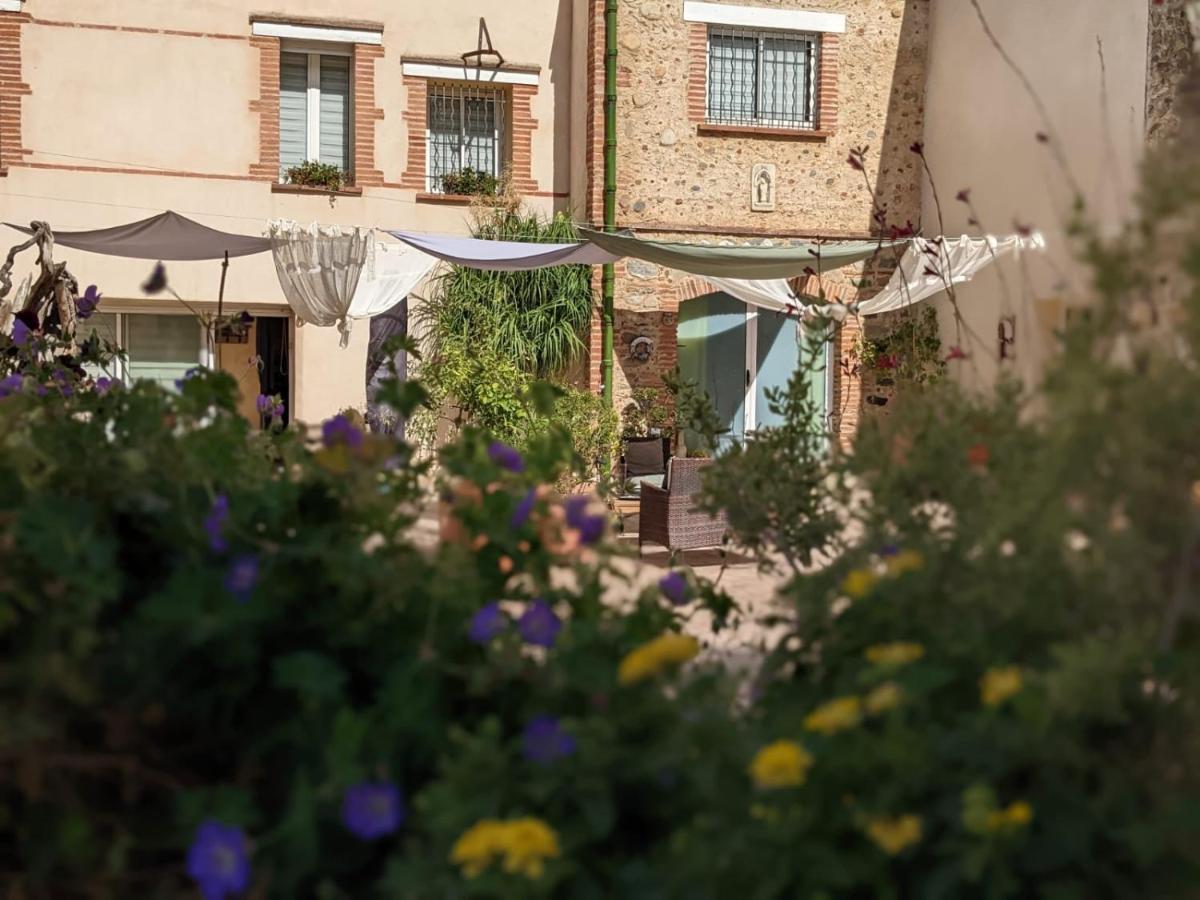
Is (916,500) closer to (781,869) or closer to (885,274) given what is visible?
(781,869)

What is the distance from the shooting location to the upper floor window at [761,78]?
11.9m

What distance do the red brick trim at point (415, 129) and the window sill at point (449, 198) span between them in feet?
0.33

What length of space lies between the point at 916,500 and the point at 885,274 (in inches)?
406

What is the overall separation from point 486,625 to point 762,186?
1100 centimetres

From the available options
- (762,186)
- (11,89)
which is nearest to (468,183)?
(762,186)

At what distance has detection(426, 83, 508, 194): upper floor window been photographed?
1184 cm

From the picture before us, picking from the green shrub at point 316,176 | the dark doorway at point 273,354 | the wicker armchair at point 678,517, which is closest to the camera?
the wicker armchair at point 678,517

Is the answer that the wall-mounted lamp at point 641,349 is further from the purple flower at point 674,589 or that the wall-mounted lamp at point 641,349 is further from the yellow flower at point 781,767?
the yellow flower at point 781,767

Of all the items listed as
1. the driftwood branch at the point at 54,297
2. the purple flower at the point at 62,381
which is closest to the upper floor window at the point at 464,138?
the driftwood branch at the point at 54,297

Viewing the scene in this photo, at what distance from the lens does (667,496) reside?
7.11 m

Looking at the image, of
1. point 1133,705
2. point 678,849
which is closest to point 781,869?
point 678,849

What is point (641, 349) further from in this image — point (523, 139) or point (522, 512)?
point (522, 512)

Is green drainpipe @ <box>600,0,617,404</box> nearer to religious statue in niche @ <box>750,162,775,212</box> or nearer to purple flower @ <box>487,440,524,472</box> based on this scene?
religious statue in niche @ <box>750,162,775,212</box>

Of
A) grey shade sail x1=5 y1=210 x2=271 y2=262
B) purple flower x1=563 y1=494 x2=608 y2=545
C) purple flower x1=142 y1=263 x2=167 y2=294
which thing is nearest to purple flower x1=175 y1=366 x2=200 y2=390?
purple flower x1=142 y1=263 x2=167 y2=294
